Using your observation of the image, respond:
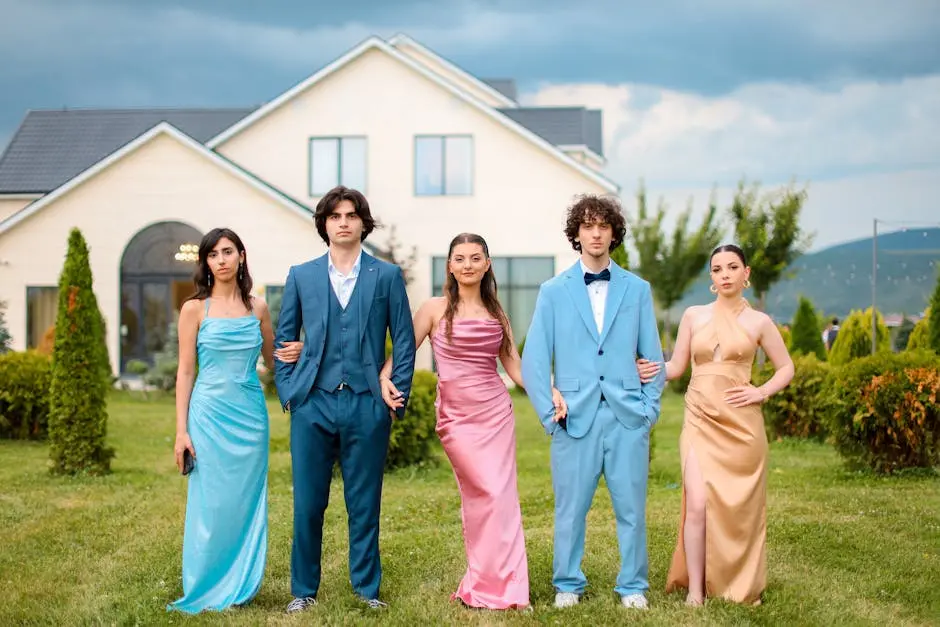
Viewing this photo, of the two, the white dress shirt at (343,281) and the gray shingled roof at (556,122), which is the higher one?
the gray shingled roof at (556,122)

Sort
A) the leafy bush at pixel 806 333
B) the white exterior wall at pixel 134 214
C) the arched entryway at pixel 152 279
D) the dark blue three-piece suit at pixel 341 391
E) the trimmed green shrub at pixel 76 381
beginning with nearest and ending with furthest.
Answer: the dark blue three-piece suit at pixel 341 391
the trimmed green shrub at pixel 76 381
the leafy bush at pixel 806 333
the white exterior wall at pixel 134 214
the arched entryway at pixel 152 279

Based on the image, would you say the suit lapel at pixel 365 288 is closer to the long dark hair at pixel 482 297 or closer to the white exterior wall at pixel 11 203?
the long dark hair at pixel 482 297

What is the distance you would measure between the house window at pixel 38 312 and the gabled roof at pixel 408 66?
5367mm

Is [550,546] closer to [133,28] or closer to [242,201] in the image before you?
[242,201]

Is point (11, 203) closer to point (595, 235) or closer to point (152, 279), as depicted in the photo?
point (152, 279)

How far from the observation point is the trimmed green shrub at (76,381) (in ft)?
38.4

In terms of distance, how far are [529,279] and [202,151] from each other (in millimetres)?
8460

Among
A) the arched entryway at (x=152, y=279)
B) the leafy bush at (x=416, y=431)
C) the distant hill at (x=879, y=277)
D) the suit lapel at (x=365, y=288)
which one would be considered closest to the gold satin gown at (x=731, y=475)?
the suit lapel at (x=365, y=288)

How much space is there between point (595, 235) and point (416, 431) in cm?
614

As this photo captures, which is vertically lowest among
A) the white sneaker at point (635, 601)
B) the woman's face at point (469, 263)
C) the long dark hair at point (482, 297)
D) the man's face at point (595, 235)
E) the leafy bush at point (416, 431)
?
the white sneaker at point (635, 601)

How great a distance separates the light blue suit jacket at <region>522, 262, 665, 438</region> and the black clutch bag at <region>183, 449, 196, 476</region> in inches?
82.6

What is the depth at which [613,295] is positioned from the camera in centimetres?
620

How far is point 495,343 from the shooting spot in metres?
6.24

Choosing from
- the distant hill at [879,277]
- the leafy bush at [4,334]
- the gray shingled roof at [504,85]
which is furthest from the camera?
the gray shingled roof at [504,85]
